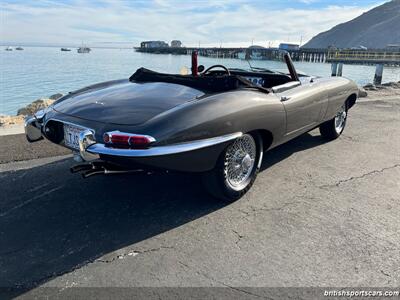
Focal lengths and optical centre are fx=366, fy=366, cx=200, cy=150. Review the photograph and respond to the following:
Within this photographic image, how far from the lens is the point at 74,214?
3.18 m

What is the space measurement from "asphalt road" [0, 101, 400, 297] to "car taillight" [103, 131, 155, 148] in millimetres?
418

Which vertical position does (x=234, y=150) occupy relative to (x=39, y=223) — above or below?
above

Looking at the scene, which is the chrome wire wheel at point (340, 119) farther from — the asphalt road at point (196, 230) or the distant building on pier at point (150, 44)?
the distant building on pier at point (150, 44)

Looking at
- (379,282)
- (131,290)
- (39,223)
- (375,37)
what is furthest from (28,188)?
(375,37)

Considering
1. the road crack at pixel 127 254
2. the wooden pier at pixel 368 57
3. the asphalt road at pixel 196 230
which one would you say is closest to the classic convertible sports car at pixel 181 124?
the asphalt road at pixel 196 230

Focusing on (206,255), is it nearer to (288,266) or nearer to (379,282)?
(288,266)

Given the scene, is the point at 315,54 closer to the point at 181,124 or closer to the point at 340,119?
the point at 340,119

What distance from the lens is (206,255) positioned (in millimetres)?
2645

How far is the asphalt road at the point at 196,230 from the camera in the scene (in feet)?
7.96

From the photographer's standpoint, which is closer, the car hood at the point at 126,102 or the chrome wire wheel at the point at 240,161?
the car hood at the point at 126,102

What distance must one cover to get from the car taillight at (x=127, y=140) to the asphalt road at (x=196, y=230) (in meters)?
0.42

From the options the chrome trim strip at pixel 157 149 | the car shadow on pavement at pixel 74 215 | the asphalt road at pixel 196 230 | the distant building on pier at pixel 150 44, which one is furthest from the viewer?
the distant building on pier at pixel 150 44

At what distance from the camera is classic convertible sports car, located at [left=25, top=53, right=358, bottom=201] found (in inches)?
108

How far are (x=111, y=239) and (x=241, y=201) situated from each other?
1309mm
